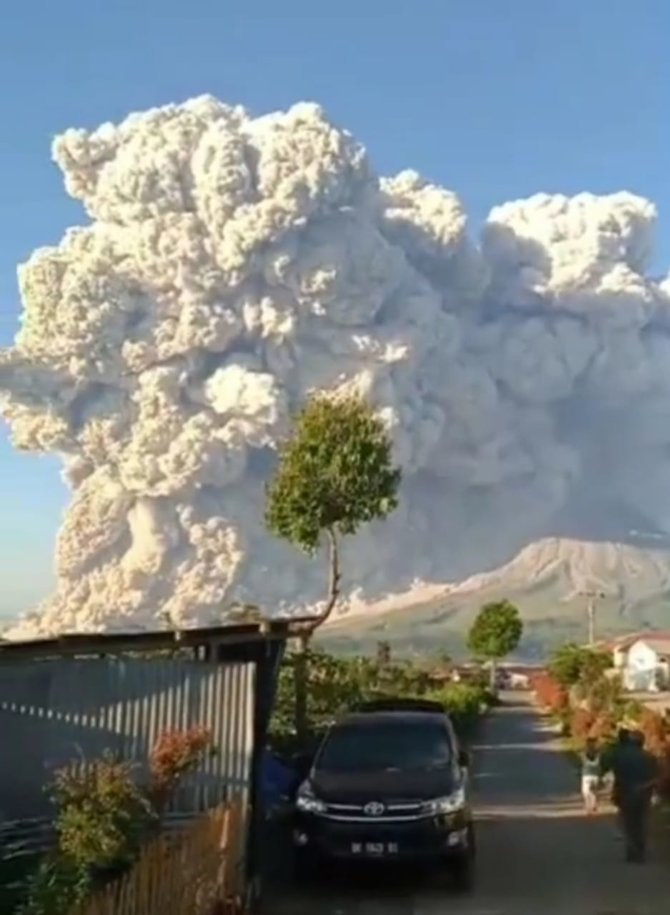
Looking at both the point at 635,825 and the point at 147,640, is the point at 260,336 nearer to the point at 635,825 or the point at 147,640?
the point at 635,825

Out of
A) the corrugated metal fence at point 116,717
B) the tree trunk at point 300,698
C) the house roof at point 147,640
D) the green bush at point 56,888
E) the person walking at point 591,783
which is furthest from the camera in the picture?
the tree trunk at point 300,698

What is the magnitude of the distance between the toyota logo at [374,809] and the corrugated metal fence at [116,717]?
3.67 ft

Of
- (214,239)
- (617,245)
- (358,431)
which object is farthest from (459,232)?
(358,431)

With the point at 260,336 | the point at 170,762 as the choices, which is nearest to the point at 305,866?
the point at 170,762

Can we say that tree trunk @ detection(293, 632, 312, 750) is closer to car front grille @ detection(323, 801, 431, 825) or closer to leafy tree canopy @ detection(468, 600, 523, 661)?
car front grille @ detection(323, 801, 431, 825)

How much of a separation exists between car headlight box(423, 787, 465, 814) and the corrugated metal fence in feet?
5.17

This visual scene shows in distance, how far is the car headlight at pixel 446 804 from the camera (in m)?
12.9

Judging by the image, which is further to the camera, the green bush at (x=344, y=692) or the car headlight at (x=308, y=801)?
the green bush at (x=344, y=692)

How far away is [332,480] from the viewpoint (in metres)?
22.9

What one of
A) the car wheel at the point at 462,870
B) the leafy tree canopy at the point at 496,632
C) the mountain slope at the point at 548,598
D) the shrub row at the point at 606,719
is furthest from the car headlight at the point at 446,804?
the mountain slope at the point at 548,598

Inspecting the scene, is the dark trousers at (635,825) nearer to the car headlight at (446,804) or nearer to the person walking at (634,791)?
the person walking at (634,791)

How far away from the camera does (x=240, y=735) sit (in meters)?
12.1

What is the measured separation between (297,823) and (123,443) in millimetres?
85230

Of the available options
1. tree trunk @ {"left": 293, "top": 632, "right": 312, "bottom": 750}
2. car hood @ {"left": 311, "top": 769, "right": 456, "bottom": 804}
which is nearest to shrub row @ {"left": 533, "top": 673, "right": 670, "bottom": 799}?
tree trunk @ {"left": 293, "top": 632, "right": 312, "bottom": 750}
